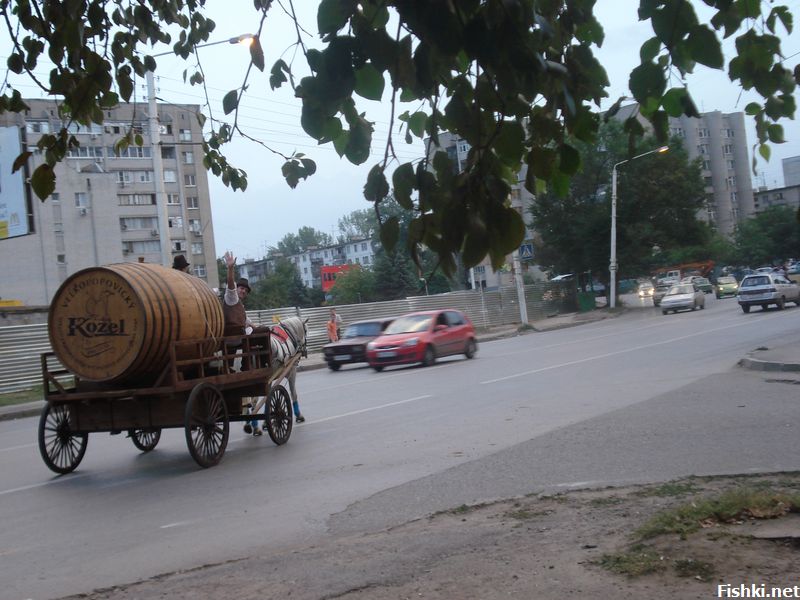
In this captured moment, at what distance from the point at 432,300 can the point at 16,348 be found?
23.0 meters

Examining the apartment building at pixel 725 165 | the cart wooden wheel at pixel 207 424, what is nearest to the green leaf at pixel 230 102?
the cart wooden wheel at pixel 207 424

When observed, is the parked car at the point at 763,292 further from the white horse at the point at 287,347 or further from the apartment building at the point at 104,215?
the white horse at the point at 287,347

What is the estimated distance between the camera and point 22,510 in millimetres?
7824

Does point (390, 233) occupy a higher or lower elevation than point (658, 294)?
higher

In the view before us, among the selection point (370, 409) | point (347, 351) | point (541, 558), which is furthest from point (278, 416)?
point (347, 351)

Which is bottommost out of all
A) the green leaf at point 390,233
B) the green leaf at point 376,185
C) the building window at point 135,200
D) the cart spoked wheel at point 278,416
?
the cart spoked wheel at point 278,416

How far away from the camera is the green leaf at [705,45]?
11.1ft

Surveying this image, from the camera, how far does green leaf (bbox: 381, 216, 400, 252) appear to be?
3.19 meters

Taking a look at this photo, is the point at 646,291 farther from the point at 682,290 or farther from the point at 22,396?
the point at 22,396

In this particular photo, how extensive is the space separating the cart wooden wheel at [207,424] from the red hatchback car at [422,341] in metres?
13.3

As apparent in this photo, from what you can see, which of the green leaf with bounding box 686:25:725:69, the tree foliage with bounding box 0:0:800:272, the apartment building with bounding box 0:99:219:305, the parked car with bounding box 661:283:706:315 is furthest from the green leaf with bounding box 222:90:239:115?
the parked car with bounding box 661:283:706:315

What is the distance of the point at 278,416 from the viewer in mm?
10820

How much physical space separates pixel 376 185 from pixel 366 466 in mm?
6102

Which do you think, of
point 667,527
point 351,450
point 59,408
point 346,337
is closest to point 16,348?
point 346,337
